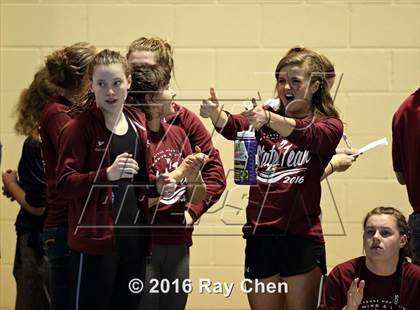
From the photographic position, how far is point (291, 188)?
10.3 feet

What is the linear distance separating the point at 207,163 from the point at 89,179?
49 centimetres

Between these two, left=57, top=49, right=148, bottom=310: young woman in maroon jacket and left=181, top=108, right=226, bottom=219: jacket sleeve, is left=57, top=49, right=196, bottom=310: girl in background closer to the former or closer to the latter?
left=57, top=49, right=148, bottom=310: young woman in maroon jacket

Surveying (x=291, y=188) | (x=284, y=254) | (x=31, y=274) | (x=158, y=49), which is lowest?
(x=31, y=274)

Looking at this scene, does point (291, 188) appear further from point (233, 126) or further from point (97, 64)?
point (97, 64)

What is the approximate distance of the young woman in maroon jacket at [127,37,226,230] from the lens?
10.4 ft

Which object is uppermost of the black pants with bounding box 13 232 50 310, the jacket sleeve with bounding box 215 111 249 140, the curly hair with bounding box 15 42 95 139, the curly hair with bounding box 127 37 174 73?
the curly hair with bounding box 127 37 174 73

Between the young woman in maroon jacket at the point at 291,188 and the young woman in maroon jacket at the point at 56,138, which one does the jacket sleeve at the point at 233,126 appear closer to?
the young woman in maroon jacket at the point at 291,188

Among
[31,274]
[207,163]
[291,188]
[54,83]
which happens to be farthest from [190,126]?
[31,274]

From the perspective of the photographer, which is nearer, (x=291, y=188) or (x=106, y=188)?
(x=106, y=188)

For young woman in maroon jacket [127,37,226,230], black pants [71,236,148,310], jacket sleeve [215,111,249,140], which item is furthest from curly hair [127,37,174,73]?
black pants [71,236,148,310]

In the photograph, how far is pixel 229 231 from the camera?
3568 mm

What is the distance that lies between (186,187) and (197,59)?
31.9 inches

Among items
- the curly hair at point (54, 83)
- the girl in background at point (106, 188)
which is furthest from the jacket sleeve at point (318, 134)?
the curly hair at point (54, 83)

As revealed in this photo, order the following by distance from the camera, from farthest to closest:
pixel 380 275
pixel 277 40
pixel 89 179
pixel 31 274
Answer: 1. pixel 277 40
2. pixel 31 274
3. pixel 380 275
4. pixel 89 179
